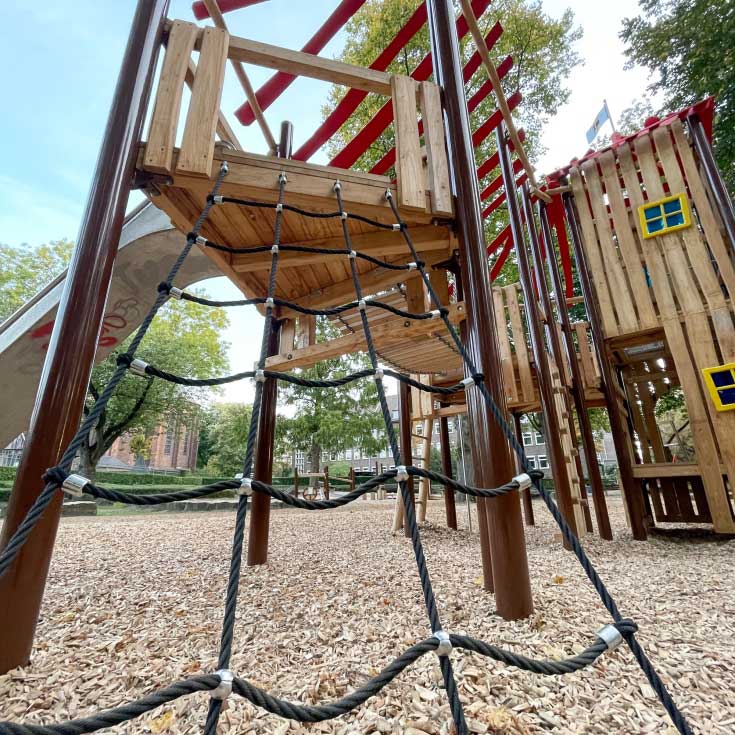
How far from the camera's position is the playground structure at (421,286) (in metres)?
1.35

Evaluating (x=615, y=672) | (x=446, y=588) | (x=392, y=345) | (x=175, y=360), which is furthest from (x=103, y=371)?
(x=615, y=672)

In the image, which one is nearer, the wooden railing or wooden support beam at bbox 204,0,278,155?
the wooden railing

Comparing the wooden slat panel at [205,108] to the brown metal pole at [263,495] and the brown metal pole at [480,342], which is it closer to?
the brown metal pole at [263,495]

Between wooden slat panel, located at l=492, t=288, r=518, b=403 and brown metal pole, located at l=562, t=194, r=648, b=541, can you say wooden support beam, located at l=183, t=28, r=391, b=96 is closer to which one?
wooden slat panel, located at l=492, t=288, r=518, b=403

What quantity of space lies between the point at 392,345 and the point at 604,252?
10.3 feet

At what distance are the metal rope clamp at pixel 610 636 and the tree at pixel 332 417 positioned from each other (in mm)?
13265

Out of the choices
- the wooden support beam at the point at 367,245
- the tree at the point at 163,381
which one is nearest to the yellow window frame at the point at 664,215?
the wooden support beam at the point at 367,245

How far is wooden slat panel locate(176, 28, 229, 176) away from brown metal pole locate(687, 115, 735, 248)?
4950 millimetres

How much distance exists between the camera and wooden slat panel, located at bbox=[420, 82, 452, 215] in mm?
2189

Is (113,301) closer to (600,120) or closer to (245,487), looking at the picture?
(245,487)

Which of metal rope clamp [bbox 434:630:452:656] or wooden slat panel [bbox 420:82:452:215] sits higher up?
wooden slat panel [bbox 420:82:452:215]

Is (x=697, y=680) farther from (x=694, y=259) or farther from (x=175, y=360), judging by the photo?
(x=175, y=360)

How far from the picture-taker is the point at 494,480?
5.39 feet

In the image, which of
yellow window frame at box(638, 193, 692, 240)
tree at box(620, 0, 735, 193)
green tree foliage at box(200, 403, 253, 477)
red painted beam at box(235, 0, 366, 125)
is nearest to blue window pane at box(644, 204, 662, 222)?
yellow window frame at box(638, 193, 692, 240)
